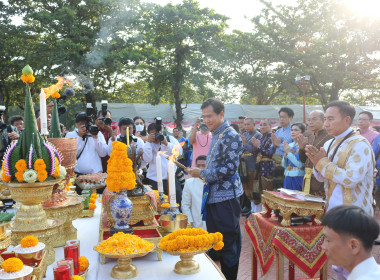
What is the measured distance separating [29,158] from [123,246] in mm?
727

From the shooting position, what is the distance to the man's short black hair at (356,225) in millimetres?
1373

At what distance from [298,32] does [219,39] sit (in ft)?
14.2

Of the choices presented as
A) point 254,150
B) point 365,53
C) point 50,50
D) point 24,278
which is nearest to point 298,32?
point 365,53

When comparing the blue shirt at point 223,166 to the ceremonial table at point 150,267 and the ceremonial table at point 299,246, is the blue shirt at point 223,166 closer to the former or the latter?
the ceremonial table at point 299,246

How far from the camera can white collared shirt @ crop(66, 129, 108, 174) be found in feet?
13.1

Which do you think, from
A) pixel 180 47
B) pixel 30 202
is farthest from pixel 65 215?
pixel 180 47

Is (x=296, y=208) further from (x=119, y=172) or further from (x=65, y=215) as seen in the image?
(x=65, y=215)

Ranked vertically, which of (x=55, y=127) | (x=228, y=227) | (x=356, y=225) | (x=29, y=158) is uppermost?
(x=55, y=127)

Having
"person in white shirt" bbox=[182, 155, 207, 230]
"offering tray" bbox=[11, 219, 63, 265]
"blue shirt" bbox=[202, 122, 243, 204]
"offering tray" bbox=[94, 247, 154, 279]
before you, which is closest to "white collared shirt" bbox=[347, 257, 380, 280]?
"offering tray" bbox=[94, 247, 154, 279]

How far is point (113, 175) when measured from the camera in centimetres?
A: 201

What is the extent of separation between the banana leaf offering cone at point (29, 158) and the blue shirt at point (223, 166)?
1227 mm

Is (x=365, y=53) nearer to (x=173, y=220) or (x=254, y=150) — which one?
(x=254, y=150)

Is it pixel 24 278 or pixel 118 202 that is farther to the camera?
pixel 118 202

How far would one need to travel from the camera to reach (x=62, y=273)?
58.8 inches
